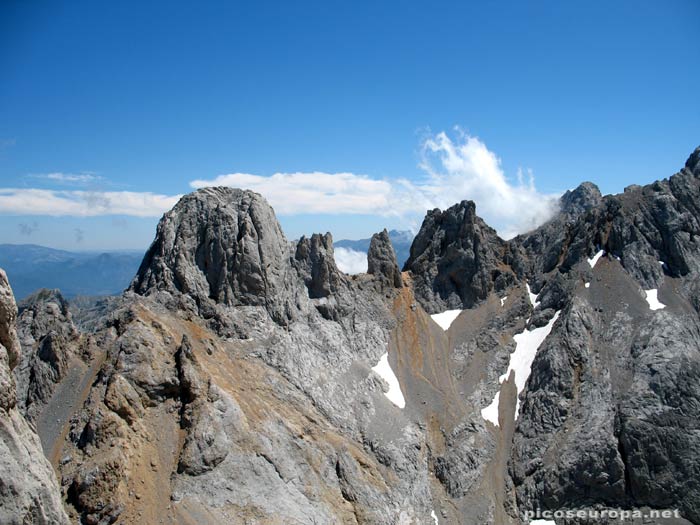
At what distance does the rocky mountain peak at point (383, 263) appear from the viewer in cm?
9006

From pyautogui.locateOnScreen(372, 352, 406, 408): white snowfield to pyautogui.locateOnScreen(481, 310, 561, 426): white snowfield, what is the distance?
564 inches

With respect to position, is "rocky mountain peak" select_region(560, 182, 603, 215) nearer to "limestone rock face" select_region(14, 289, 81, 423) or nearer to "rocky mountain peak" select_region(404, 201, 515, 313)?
"rocky mountain peak" select_region(404, 201, 515, 313)

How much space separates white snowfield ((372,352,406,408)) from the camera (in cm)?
7081

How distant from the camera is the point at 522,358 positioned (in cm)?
8438

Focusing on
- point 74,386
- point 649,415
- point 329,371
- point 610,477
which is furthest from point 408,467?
point 74,386

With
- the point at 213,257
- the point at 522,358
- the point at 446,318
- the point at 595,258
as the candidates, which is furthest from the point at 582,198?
the point at 213,257

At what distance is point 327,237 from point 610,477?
167 ft

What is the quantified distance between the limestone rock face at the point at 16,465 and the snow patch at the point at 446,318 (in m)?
75.3

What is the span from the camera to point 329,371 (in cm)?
6669

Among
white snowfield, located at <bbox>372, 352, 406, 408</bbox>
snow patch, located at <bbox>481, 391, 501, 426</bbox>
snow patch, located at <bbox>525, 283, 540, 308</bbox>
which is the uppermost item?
snow patch, located at <bbox>525, 283, 540, 308</bbox>

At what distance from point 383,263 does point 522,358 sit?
2865 centimetres

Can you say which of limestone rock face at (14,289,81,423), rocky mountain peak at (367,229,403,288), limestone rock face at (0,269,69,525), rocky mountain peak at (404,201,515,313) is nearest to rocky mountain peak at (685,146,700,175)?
rocky mountain peak at (404,201,515,313)

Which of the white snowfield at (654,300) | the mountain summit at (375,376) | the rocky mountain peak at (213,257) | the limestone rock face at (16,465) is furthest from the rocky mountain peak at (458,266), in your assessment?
the limestone rock face at (16,465)

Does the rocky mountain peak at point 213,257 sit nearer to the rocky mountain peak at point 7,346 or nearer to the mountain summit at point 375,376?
the mountain summit at point 375,376
